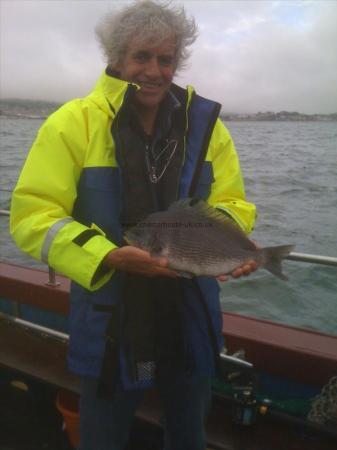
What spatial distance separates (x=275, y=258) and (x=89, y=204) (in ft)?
3.65

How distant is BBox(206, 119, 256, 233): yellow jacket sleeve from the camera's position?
2.62m

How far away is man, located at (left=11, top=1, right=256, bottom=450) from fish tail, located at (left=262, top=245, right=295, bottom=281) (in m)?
0.20

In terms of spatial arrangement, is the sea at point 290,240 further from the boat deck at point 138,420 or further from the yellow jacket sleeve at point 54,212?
the yellow jacket sleeve at point 54,212

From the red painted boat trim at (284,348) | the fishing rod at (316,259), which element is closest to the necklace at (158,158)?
the fishing rod at (316,259)

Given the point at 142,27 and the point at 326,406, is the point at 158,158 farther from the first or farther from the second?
the point at 326,406

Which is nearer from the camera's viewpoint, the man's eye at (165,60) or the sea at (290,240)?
the man's eye at (165,60)

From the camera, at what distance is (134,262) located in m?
2.17

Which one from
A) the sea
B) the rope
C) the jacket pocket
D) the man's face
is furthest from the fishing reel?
the sea

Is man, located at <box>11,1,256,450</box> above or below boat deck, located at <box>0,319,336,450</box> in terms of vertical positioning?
above

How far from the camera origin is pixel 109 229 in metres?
2.37

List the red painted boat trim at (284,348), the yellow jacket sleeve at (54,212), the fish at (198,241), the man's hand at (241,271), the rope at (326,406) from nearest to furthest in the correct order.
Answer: the yellow jacket sleeve at (54,212) < the fish at (198,241) < the man's hand at (241,271) < the rope at (326,406) < the red painted boat trim at (284,348)

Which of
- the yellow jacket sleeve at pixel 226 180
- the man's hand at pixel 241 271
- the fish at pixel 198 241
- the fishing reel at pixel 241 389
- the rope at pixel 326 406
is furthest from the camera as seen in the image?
the fishing reel at pixel 241 389

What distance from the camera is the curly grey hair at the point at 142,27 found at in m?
2.35

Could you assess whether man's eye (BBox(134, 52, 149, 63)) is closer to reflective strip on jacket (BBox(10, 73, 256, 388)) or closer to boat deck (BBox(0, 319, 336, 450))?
reflective strip on jacket (BBox(10, 73, 256, 388))
